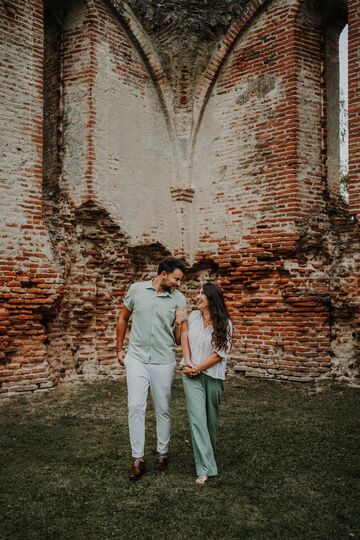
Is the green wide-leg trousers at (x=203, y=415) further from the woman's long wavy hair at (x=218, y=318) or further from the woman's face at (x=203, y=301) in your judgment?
the woman's face at (x=203, y=301)

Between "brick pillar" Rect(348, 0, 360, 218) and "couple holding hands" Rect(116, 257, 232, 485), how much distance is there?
4.62 meters

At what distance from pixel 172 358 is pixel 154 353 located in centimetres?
18

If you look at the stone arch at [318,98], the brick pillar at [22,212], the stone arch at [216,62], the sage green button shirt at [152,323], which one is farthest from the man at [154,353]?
the stone arch at [216,62]

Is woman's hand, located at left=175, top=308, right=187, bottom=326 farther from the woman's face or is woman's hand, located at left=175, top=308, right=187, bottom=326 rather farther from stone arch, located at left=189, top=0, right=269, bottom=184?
stone arch, located at left=189, top=0, right=269, bottom=184

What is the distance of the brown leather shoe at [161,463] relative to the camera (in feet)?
16.0

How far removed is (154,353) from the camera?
482cm

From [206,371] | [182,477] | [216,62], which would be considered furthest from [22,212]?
[182,477]

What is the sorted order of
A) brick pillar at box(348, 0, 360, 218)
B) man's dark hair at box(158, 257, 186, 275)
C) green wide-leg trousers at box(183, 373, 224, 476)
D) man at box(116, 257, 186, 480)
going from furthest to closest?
brick pillar at box(348, 0, 360, 218) < man's dark hair at box(158, 257, 186, 275) < man at box(116, 257, 186, 480) < green wide-leg trousers at box(183, 373, 224, 476)

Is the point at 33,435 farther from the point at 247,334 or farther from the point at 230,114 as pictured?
the point at 230,114

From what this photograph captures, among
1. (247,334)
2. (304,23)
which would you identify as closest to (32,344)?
(247,334)

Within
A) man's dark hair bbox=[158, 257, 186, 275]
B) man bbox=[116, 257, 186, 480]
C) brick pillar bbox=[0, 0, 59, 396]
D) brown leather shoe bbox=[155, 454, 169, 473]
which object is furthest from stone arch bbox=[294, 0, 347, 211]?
A: brown leather shoe bbox=[155, 454, 169, 473]

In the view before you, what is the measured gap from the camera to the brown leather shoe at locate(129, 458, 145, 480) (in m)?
4.66

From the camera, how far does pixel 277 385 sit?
872 centimetres

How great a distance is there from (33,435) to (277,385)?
13.6 ft
